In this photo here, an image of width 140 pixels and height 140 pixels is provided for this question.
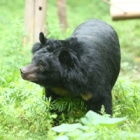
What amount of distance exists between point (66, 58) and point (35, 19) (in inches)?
109

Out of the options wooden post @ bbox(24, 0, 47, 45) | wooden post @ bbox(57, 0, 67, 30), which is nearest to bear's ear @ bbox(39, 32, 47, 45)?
wooden post @ bbox(24, 0, 47, 45)

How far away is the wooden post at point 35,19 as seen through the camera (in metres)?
8.27

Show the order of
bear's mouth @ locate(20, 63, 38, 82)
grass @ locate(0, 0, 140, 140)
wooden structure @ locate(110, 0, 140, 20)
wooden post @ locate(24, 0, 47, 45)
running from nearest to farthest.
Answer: grass @ locate(0, 0, 140, 140)
bear's mouth @ locate(20, 63, 38, 82)
wooden post @ locate(24, 0, 47, 45)
wooden structure @ locate(110, 0, 140, 20)

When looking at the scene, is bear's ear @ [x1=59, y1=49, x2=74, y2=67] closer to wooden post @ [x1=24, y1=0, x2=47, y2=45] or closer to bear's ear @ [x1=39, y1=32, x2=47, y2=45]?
bear's ear @ [x1=39, y1=32, x2=47, y2=45]

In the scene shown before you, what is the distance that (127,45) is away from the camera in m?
12.2

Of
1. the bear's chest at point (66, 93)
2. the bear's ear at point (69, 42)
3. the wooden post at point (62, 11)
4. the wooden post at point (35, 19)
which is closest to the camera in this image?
the bear's ear at point (69, 42)

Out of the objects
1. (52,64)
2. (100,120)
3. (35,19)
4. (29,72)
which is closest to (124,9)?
(35,19)

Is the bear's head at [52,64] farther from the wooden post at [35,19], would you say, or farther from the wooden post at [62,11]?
the wooden post at [62,11]

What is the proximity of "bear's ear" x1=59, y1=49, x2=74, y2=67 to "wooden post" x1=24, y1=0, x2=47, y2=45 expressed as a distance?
258cm

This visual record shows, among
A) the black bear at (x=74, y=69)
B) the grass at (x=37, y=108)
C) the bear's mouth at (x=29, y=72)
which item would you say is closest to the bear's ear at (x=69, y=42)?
the black bear at (x=74, y=69)

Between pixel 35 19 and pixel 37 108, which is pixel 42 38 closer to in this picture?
pixel 37 108

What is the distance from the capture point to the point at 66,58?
18.8ft

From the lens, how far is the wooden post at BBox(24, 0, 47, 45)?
27.1 feet

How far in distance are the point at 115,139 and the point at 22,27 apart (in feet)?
15.4
